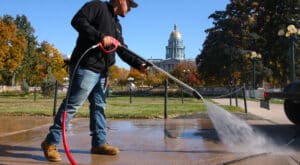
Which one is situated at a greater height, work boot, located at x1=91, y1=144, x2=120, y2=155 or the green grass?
the green grass

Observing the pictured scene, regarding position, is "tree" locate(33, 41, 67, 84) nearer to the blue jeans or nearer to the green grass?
the green grass

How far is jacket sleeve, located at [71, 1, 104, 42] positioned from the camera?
4594 mm

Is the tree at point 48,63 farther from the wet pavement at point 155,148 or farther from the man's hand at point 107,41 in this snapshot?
the man's hand at point 107,41

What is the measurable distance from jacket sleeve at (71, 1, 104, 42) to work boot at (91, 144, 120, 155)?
48.3 inches

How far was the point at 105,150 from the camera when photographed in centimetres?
493

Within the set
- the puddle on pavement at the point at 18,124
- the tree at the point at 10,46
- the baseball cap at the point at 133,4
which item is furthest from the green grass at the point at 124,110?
the tree at the point at 10,46

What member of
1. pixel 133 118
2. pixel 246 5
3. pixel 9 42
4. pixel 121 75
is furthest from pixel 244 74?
pixel 121 75

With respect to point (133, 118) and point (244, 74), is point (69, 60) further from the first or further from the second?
point (244, 74)

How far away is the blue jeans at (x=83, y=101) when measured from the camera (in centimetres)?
463

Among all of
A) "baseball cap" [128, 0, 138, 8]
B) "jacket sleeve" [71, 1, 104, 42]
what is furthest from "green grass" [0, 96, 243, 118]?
"jacket sleeve" [71, 1, 104, 42]

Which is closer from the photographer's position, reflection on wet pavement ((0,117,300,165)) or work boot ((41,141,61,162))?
work boot ((41,141,61,162))

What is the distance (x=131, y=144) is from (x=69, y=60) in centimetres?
156

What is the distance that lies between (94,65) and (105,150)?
981mm

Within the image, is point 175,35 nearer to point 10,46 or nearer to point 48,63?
point 48,63
